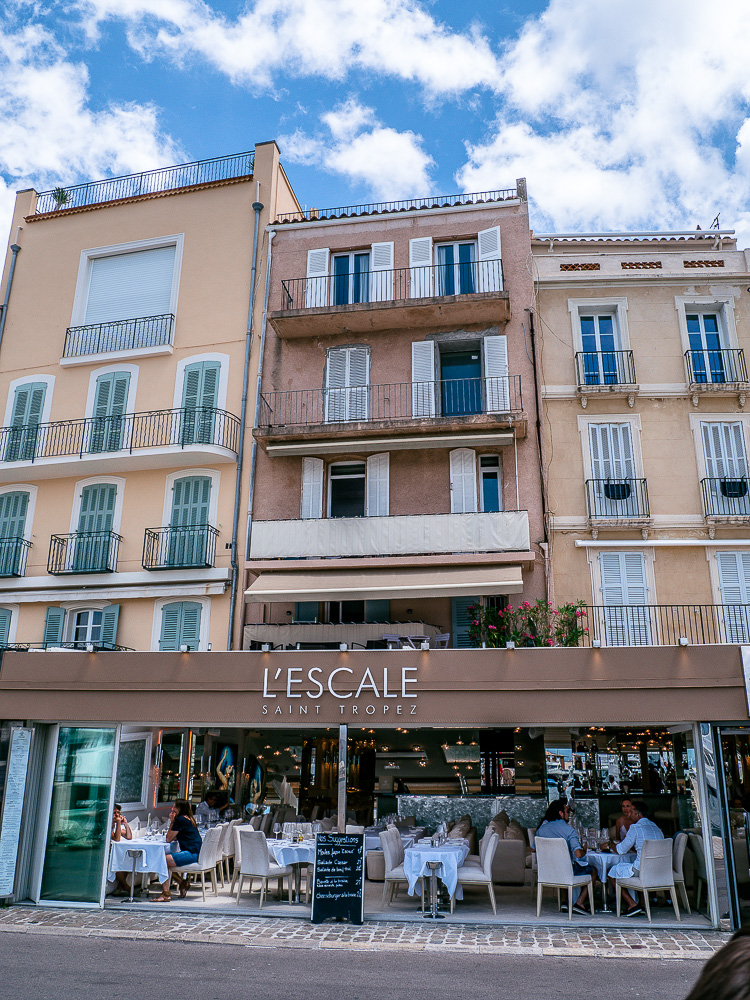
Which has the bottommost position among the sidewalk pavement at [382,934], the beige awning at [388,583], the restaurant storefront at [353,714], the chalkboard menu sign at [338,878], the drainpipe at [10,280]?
the sidewalk pavement at [382,934]

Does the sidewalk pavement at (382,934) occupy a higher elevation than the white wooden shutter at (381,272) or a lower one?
lower

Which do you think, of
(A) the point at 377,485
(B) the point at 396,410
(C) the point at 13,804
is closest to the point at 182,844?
(C) the point at 13,804

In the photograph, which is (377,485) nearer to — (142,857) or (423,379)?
(423,379)

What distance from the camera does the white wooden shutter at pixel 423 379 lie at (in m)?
16.9

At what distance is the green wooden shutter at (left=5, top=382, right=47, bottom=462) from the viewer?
1825cm

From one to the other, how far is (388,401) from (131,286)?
7121 mm

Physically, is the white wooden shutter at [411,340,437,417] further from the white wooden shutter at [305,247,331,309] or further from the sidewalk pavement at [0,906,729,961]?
the sidewalk pavement at [0,906,729,961]

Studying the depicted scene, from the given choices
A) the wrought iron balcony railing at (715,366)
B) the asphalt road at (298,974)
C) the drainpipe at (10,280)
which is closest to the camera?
the asphalt road at (298,974)

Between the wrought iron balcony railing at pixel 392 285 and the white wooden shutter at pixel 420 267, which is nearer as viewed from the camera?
the wrought iron balcony railing at pixel 392 285

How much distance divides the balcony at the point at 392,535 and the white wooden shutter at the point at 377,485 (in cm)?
75

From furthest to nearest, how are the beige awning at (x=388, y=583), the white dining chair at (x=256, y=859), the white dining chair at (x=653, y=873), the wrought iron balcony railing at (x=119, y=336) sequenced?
the wrought iron balcony railing at (x=119, y=336) < the beige awning at (x=388, y=583) < the white dining chair at (x=256, y=859) < the white dining chair at (x=653, y=873)

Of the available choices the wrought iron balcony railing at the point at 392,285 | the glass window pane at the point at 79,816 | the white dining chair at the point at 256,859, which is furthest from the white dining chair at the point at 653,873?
the wrought iron balcony railing at the point at 392,285

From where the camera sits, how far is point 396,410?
56.2 ft

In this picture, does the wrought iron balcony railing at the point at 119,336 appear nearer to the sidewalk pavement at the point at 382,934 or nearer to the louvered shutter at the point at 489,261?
the louvered shutter at the point at 489,261
